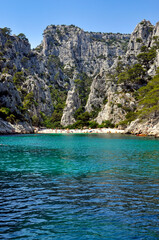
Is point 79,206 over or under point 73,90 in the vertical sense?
under

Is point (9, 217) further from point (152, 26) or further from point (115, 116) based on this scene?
point (152, 26)

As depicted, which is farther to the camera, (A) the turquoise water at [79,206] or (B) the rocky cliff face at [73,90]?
(B) the rocky cliff face at [73,90]

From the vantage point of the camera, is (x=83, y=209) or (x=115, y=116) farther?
(x=115, y=116)

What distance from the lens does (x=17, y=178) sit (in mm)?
17469

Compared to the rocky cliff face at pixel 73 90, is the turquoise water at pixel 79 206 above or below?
below

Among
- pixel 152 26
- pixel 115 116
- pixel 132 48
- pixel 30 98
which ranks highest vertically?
pixel 152 26

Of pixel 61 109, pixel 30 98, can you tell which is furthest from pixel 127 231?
pixel 61 109

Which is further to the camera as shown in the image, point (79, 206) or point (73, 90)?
point (73, 90)

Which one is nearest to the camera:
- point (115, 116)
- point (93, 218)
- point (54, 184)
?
point (93, 218)

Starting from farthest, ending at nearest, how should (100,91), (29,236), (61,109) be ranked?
1. (61,109)
2. (100,91)
3. (29,236)

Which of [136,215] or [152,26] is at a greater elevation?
[152,26]

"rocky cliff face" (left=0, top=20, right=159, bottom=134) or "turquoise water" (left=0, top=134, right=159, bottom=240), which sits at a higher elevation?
Answer: "rocky cliff face" (left=0, top=20, right=159, bottom=134)

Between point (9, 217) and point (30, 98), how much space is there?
463ft

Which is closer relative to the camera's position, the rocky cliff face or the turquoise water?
the turquoise water
